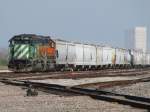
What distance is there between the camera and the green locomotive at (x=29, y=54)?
114 feet

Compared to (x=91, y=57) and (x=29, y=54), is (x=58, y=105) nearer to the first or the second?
(x=29, y=54)

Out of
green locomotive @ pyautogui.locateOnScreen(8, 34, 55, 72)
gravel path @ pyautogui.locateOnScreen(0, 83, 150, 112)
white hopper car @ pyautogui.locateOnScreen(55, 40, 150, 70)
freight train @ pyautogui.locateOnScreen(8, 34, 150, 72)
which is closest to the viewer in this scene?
gravel path @ pyautogui.locateOnScreen(0, 83, 150, 112)

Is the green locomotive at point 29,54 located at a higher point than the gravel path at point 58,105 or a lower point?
higher

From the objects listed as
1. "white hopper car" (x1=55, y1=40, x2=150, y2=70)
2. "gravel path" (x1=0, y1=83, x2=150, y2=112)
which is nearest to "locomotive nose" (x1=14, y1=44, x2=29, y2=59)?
"white hopper car" (x1=55, y1=40, x2=150, y2=70)

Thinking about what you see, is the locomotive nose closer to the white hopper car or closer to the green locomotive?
the green locomotive

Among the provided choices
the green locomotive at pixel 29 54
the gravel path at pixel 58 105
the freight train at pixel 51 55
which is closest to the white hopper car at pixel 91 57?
the freight train at pixel 51 55

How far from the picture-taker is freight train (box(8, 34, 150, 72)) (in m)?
34.9

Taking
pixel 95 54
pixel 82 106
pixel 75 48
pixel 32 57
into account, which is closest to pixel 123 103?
pixel 82 106

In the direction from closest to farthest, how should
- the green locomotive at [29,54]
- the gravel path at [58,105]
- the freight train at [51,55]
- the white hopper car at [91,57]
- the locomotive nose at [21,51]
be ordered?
→ the gravel path at [58,105] < the green locomotive at [29,54] < the freight train at [51,55] < the locomotive nose at [21,51] < the white hopper car at [91,57]

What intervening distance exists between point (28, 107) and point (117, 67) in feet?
170

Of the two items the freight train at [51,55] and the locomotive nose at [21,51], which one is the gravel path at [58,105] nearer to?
the freight train at [51,55]

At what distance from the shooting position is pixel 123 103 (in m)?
12.0

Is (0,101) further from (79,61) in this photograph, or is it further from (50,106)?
(79,61)

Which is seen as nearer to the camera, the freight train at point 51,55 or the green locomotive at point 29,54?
the green locomotive at point 29,54
